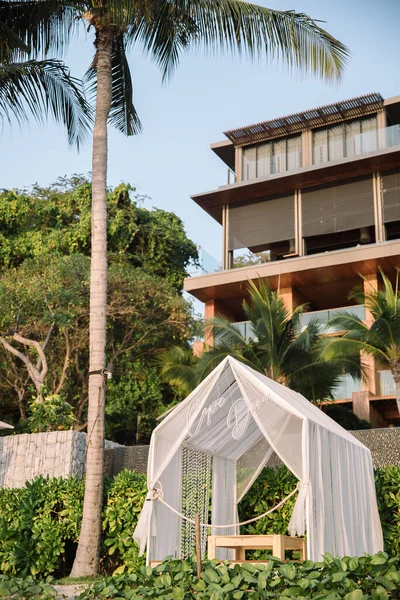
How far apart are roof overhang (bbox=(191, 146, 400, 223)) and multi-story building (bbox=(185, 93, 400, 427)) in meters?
0.03

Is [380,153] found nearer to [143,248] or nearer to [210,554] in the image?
[143,248]

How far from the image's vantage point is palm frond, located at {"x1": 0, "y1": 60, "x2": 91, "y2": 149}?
1143 centimetres

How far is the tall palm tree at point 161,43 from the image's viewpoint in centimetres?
1031

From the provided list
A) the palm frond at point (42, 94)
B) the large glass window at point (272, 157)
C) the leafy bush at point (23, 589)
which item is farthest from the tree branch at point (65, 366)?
the leafy bush at point (23, 589)

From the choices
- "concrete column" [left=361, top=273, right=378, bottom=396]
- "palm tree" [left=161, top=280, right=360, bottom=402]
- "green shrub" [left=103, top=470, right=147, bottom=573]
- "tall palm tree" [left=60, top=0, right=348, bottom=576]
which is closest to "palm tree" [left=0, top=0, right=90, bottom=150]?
"tall palm tree" [left=60, top=0, right=348, bottom=576]

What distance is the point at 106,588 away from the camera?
635cm

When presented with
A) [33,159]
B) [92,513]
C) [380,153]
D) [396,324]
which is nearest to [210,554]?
[92,513]

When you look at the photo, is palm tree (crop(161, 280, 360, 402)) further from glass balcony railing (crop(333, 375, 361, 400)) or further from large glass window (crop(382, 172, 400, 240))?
large glass window (crop(382, 172, 400, 240))

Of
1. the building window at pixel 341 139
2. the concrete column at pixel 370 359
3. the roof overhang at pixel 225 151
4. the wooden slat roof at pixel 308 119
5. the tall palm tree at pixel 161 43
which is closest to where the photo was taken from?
the tall palm tree at pixel 161 43

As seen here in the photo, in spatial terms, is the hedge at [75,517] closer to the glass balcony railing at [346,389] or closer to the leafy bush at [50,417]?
the leafy bush at [50,417]

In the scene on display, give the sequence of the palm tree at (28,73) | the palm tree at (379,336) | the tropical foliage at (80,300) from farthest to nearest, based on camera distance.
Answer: the tropical foliage at (80,300) → the palm tree at (379,336) → the palm tree at (28,73)

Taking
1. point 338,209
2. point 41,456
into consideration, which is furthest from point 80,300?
point 338,209

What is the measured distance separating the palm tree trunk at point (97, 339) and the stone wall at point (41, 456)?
2.07m

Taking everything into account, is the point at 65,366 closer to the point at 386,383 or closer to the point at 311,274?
the point at 311,274
